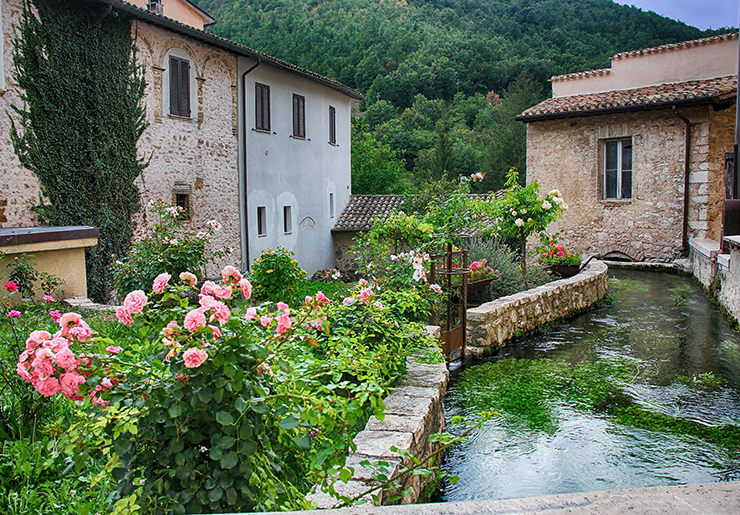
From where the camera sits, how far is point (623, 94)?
16141 millimetres

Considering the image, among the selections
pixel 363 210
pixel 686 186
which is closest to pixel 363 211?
pixel 363 210

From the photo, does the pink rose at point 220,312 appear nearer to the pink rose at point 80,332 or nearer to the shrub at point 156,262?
the pink rose at point 80,332

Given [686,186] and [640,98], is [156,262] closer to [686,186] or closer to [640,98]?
[640,98]

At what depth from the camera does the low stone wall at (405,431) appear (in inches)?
107

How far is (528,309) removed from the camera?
27.0 feet

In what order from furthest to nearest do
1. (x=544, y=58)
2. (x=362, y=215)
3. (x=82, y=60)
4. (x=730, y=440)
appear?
(x=544, y=58) → (x=362, y=215) → (x=82, y=60) → (x=730, y=440)

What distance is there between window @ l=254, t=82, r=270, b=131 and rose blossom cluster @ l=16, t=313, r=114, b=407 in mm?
13815

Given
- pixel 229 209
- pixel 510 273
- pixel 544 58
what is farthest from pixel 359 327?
pixel 544 58

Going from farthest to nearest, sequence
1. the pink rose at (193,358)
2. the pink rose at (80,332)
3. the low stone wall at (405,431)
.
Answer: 1. the low stone wall at (405,431)
2. the pink rose at (80,332)
3. the pink rose at (193,358)

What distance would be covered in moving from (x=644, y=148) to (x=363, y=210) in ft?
30.1

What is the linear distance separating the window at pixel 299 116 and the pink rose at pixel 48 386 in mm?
15639

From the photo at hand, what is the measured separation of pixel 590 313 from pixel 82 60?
392 inches

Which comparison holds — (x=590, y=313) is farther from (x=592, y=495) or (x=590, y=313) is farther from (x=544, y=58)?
(x=544, y=58)

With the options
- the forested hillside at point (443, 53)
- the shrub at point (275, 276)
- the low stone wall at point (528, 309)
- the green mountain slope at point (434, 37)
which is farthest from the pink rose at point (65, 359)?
the green mountain slope at point (434, 37)
